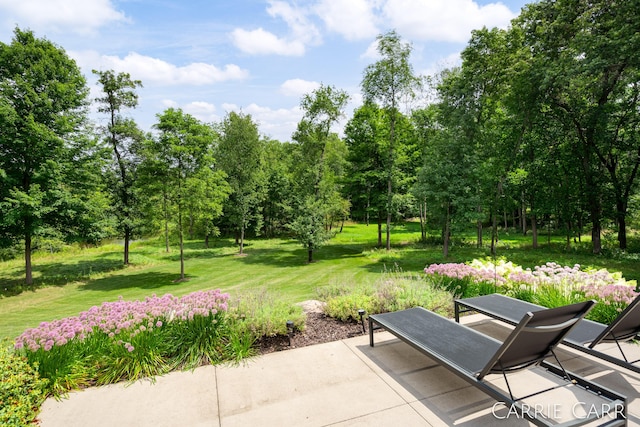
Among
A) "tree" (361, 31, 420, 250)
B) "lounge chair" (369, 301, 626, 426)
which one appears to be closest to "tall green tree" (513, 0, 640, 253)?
"tree" (361, 31, 420, 250)

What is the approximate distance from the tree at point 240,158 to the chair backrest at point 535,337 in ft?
65.5

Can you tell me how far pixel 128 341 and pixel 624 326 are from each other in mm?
5225

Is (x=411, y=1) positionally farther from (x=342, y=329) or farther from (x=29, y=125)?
(x=29, y=125)

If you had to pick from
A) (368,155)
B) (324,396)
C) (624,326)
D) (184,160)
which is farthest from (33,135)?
(624,326)

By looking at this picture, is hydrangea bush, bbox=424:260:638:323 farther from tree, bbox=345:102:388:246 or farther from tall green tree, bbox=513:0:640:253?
tree, bbox=345:102:388:246

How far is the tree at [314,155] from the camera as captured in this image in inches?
684

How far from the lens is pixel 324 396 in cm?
316

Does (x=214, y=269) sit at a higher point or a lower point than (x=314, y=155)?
lower

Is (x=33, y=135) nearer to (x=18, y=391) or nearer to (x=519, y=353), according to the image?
(x=18, y=391)

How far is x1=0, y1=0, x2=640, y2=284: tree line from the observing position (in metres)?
13.0

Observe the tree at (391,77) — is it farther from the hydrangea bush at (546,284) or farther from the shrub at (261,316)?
the shrub at (261,316)

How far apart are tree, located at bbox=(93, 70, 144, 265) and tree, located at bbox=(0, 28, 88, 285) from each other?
301 centimetres

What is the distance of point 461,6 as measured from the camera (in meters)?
8.09

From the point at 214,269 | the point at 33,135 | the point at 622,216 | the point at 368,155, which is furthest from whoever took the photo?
the point at 368,155
